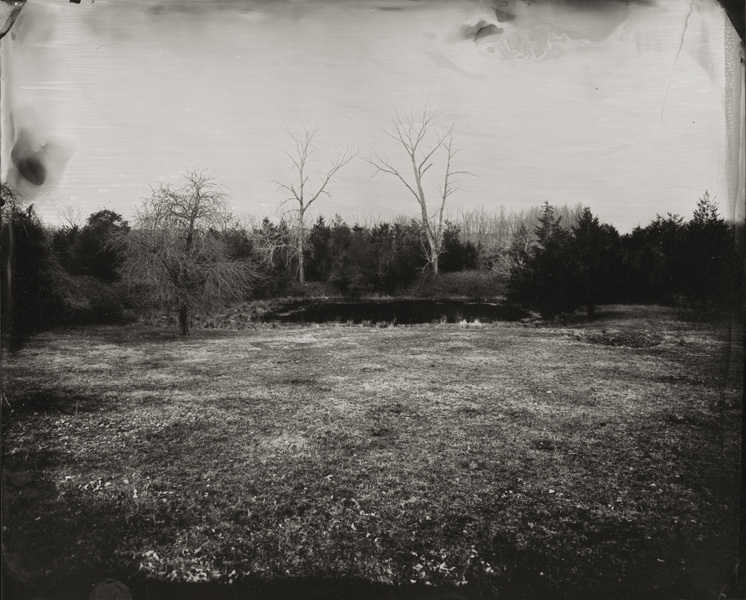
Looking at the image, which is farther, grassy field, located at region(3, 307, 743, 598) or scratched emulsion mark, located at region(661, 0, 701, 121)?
scratched emulsion mark, located at region(661, 0, 701, 121)

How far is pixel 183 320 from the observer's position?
224 cm

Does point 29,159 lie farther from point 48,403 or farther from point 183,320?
point 48,403

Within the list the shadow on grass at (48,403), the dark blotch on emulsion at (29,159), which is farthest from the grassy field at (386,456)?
the dark blotch on emulsion at (29,159)

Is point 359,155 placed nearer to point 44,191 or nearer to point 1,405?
point 44,191

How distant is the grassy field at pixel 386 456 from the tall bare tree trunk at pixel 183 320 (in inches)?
3.0

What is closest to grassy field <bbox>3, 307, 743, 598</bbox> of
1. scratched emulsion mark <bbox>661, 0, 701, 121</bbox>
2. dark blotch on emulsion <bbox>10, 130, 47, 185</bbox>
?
dark blotch on emulsion <bbox>10, 130, 47, 185</bbox>

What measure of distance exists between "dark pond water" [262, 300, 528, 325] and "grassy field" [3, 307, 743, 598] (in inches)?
2.5

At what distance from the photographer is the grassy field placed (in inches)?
66.4

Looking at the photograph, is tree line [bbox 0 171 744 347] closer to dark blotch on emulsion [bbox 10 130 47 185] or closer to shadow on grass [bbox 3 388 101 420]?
dark blotch on emulsion [bbox 10 130 47 185]

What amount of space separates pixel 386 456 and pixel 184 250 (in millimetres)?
1419

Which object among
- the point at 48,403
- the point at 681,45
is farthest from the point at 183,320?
the point at 681,45

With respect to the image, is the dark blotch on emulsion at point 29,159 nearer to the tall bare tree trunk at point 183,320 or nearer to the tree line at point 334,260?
the tree line at point 334,260

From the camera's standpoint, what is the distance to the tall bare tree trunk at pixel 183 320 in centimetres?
223

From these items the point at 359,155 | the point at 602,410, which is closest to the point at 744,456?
the point at 602,410
